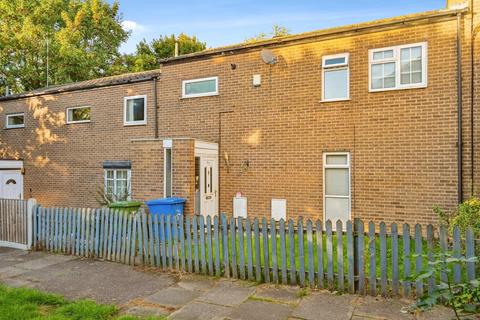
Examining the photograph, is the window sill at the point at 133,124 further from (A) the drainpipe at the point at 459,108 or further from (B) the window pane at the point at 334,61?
(A) the drainpipe at the point at 459,108

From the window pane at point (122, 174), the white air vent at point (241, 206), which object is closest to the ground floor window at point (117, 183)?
the window pane at point (122, 174)

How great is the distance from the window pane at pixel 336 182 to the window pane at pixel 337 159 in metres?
0.20

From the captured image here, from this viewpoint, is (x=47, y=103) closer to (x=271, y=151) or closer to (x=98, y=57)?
(x=271, y=151)

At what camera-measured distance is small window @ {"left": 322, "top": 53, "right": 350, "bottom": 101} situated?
1019 cm

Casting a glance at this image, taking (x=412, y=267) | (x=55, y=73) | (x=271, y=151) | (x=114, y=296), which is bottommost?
(x=114, y=296)

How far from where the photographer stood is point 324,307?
16.1 ft

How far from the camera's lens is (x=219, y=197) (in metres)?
11.8

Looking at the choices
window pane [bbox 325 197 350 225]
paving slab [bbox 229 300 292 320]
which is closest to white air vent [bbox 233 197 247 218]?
window pane [bbox 325 197 350 225]

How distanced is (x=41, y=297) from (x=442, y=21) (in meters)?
10.5

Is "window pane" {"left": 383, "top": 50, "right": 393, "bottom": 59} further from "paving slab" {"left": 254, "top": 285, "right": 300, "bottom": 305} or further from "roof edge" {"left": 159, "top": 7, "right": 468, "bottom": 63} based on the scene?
"paving slab" {"left": 254, "top": 285, "right": 300, "bottom": 305}

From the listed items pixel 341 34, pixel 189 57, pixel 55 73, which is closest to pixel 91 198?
pixel 189 57

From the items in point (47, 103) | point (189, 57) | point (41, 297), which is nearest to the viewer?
point (41, 297)

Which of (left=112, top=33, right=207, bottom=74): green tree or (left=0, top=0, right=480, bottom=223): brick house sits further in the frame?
(left=112, top=33, right=207, bottom=74): green tree

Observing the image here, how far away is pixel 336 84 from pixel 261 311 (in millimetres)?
7385
